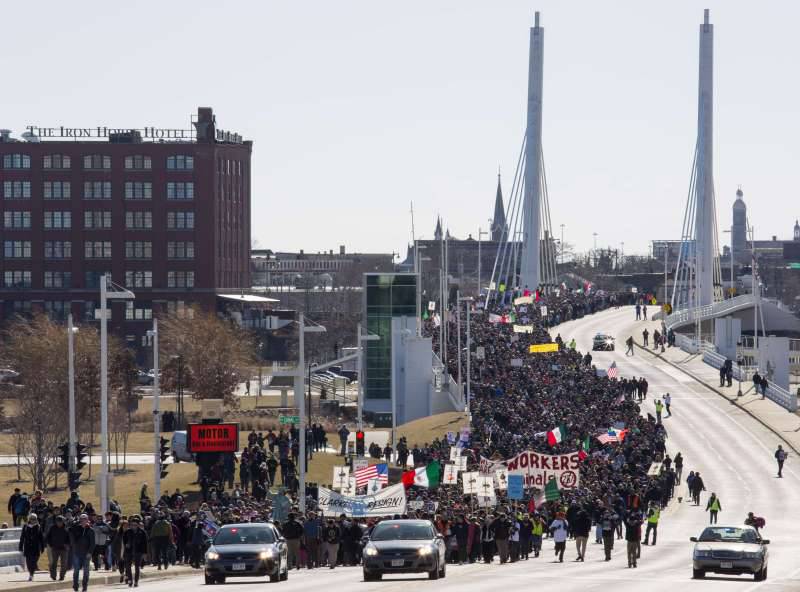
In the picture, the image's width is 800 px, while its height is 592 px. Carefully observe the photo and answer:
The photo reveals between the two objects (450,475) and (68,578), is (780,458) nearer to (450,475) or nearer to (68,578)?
(450,475)

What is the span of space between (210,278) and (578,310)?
31275mm

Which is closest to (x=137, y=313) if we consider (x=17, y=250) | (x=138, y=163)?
(x=17, y=250)

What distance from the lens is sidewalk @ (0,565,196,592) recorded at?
1268 inches

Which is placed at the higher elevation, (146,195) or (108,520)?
(146,195)

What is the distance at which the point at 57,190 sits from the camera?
148250 millimetres

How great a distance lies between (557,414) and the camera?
226ft

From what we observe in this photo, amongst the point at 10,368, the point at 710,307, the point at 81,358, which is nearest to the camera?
the point at 81,358

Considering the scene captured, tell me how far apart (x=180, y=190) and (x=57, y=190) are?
10150 millimetres

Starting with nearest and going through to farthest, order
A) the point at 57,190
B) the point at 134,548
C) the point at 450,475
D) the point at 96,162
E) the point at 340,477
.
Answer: the point at 134,548 → the point at 340,477 → the point at 450,475 → the point at 96,162 → the point at 57,190

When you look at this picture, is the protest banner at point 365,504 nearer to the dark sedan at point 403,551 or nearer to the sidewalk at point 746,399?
the dark sedan at point 403,551

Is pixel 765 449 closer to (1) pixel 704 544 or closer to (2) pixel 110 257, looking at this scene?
(1) pixel 704 544

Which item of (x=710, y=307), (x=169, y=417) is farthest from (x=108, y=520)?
(x=710, y=307)

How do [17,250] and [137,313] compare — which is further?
[17,250]

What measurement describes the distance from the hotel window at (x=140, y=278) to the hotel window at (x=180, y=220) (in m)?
4.33
